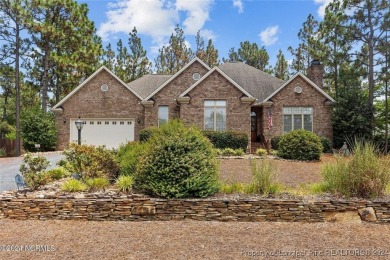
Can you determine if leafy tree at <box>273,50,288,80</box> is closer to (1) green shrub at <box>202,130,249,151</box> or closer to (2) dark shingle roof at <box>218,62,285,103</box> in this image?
(2) dark shingle roof at <box>218,62,285,103</box>

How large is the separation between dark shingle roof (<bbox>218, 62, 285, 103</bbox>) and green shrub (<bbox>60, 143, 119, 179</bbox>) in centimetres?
1408

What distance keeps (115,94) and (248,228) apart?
56.7 ft

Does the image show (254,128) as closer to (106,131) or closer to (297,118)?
(297,118)

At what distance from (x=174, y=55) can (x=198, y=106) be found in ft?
61.5

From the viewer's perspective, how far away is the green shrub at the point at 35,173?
629 centimetres

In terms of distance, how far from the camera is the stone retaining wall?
17.2 ft

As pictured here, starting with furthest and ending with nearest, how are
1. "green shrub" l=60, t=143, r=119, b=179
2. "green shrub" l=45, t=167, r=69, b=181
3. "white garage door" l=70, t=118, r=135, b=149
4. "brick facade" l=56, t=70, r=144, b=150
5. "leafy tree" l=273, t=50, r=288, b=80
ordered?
"leafy tree" l=273, t=50, r=288, b=80
"brick facade" l=56, t=70, r=144, b=150
"white garage door" l=70, t=118, r=135, b=149
"green shrub" l=45, t=167, r=69, b=181
"green shrub" l=60, t=143, r=119, b=179

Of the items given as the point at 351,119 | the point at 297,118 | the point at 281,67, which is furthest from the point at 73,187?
the point at 281,67

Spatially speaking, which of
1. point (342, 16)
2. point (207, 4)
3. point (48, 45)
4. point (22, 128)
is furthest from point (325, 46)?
point (22, 128)

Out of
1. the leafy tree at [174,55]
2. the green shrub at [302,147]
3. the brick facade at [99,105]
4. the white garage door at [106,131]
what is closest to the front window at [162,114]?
the brick facade at [99,105]

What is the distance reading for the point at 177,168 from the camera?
18.4ft

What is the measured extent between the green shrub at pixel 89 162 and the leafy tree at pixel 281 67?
32.6m

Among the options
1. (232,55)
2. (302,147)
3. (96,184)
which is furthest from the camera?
(232,55)

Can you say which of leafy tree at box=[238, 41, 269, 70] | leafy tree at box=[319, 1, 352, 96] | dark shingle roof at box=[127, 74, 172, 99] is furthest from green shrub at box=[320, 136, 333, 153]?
leafy tree at box=[238, 41, 269, 70]
